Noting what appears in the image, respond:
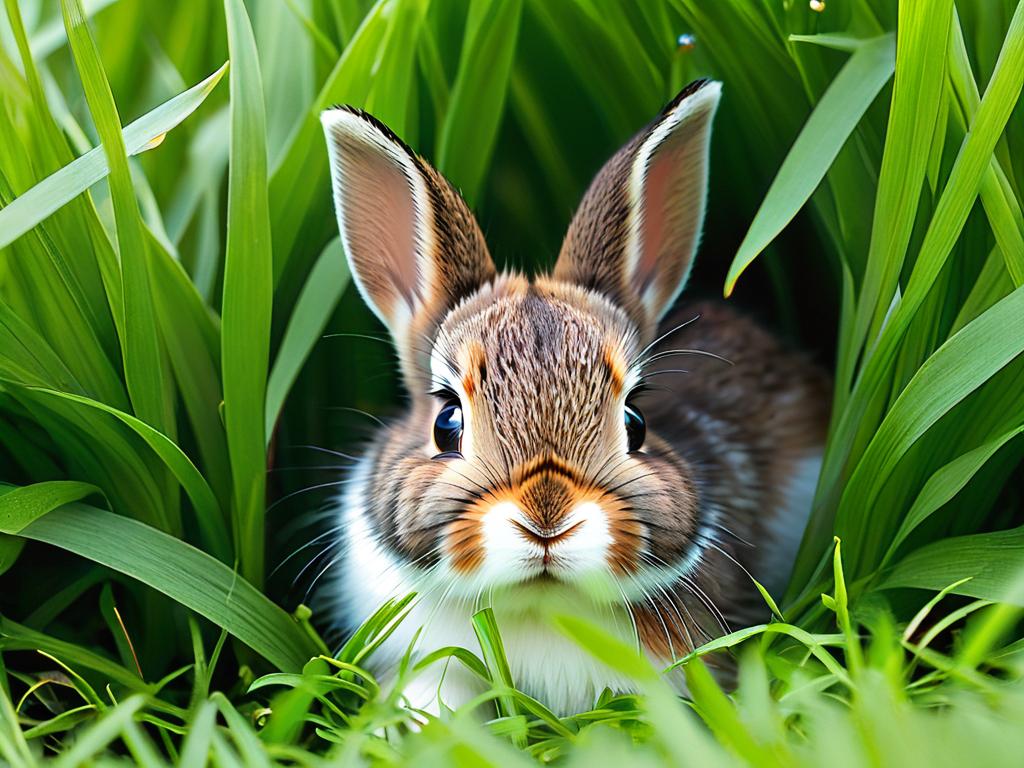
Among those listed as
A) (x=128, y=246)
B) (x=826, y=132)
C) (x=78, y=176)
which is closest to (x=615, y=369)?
(x=826, y=132)

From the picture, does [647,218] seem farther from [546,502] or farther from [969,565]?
[969,565]

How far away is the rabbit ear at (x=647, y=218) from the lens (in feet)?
8.48

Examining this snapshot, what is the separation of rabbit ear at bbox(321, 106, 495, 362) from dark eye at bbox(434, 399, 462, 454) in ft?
1.24

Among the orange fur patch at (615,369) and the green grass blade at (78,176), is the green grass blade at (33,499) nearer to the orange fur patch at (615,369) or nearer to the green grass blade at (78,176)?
the green grass blade at (78,176)

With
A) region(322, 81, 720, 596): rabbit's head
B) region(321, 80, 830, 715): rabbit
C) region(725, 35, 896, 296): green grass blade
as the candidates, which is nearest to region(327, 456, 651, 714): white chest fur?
region(321, 80, 830, 715): rabbit

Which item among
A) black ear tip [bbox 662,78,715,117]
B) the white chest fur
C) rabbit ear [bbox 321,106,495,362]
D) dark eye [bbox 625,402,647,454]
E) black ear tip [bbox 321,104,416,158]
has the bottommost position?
the white chest fur

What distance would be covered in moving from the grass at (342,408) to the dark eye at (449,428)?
1.39ft

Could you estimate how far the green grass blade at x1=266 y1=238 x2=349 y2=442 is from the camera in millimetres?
2629

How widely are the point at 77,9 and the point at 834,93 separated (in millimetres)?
1667

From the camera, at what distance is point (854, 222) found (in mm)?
2576

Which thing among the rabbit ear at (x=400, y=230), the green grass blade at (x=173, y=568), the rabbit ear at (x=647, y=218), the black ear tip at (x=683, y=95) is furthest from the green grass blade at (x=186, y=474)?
the black ear tip at (x=683, y=95)

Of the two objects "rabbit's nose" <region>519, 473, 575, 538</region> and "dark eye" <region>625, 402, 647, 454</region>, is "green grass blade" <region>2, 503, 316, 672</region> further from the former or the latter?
"dark eye" <region>625, 402, 647, 454</region>

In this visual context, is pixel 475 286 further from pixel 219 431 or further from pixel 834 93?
pixel 834 93

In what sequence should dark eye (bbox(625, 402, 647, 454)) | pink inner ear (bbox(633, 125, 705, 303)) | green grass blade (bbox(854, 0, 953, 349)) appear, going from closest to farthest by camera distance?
1. green grass blade (bbox(854, 0, 953, 349))
2. dark eye (bbox(625, 402, 647, 454))
3. pink inner ear (bbox(633, 125, 705, 303))
